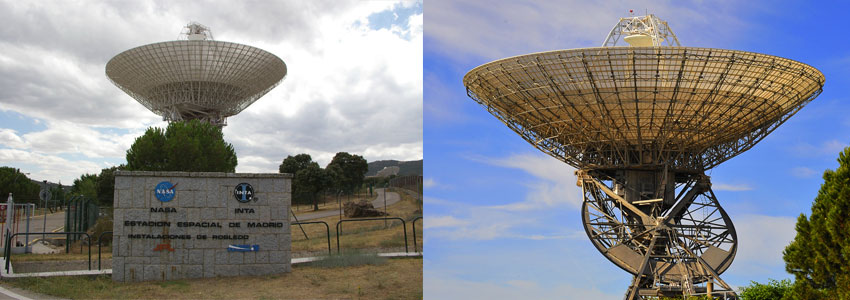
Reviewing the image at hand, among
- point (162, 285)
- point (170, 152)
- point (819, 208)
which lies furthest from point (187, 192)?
point (170, 152)

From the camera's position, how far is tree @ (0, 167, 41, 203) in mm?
67562

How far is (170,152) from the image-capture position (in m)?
45.6

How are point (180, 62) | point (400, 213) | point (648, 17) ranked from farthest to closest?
point (180, 62)
point (400, 213)
point (648, 17)

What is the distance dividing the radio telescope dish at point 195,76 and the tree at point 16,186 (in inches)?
959

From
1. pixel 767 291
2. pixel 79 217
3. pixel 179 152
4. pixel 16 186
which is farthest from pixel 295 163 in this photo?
pixel 767 291

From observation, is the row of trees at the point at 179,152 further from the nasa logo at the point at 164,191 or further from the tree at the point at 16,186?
the nasa logo at the point at 164,191

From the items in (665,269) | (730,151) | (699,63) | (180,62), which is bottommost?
(665,269)

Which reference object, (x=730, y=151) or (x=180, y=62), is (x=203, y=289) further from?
(x=180, y=62)

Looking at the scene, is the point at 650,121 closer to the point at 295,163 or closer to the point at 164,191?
the point at 164,191

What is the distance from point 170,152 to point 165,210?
30.9 meters

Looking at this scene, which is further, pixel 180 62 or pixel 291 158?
pixel 291 158

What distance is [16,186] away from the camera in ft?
224

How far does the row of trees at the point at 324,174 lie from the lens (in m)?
77.9

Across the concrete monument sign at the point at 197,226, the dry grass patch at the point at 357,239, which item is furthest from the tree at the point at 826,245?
the concrete monument sign at the point at 197,226
